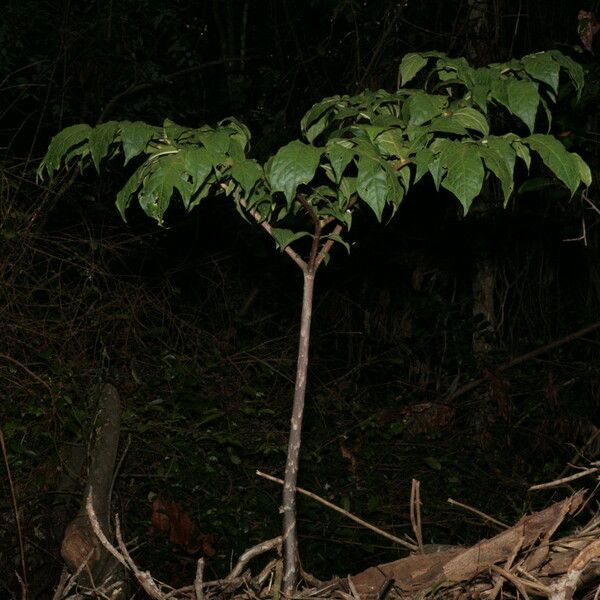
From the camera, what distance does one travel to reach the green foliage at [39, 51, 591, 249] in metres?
1.84

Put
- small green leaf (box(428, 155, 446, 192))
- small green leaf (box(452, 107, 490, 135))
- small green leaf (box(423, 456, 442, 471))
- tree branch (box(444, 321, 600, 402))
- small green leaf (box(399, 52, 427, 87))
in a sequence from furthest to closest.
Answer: tree branch (box(444, 321, 600, 402)) < small green leaf (box(423, 456, 442, 471)) < small green leaf (box(399, 52, 427, 87)) < small green leaf (box(452, 107, 490, 135)) < small green leaf (box(428, 155, 446, 192))

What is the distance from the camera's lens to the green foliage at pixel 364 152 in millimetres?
1839

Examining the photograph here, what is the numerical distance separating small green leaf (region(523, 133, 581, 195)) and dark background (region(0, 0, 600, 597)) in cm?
258

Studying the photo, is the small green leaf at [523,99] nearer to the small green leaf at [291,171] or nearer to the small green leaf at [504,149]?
the small green leaf at [504,149]

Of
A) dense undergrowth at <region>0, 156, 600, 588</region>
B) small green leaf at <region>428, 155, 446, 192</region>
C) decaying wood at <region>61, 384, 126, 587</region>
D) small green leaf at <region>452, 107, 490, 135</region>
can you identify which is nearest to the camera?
small green leaf at <region>428, 155, 446, 192</region>

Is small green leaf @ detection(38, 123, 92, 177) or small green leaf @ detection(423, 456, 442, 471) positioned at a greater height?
small green leaf @ detection(38, 123, 92, 177)

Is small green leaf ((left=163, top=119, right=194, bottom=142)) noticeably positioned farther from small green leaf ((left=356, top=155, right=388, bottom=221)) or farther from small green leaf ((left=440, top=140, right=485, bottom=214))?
small green leaf ((left=440, top=140, right=485, bottom=214))

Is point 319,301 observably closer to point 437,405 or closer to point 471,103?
point 437,405

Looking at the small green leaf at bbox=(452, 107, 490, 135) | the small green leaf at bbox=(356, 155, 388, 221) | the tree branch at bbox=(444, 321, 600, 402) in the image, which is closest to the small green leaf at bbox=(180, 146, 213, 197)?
the small green leaf at bbox=(356, 155, 388, 221)

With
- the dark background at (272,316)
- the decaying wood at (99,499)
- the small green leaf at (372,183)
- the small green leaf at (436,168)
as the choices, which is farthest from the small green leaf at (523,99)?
the dark background at (272,316)

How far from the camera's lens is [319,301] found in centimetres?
600

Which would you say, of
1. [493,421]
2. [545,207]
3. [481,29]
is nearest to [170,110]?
[481,29]

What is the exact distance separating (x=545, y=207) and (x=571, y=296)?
2.40 ft

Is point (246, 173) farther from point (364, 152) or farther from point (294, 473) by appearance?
point (294, 473)
